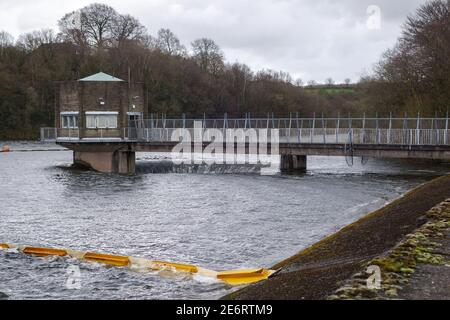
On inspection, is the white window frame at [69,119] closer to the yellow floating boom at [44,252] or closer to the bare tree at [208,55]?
the yellow floating boom at [44,252]

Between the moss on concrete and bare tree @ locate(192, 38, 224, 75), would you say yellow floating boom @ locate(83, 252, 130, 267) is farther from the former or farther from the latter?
bare tree @ locate(192, 38, 224, 75)

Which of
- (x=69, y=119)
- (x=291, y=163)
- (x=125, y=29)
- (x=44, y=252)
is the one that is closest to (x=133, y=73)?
(x=125, y=29)

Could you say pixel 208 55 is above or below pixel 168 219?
above

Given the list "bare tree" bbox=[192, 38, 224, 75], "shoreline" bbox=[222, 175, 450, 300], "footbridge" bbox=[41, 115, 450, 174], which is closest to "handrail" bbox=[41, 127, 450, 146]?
"footbridge" bbox=[41, 115, 450, 174]

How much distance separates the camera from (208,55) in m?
109

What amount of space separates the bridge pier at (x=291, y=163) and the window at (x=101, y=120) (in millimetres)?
14035

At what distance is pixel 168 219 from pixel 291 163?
24.3 meters

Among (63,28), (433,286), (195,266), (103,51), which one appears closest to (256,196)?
(195,266)

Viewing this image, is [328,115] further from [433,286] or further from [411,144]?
[433,286]

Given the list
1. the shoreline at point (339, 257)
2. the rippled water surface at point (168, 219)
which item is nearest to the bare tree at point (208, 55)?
the rippled water surface at point (168, 219)

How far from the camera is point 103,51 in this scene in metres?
92.0

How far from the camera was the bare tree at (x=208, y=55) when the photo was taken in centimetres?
10744

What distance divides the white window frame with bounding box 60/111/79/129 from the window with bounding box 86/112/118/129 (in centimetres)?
106

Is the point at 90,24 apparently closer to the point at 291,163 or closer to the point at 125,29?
the point at 125,29
